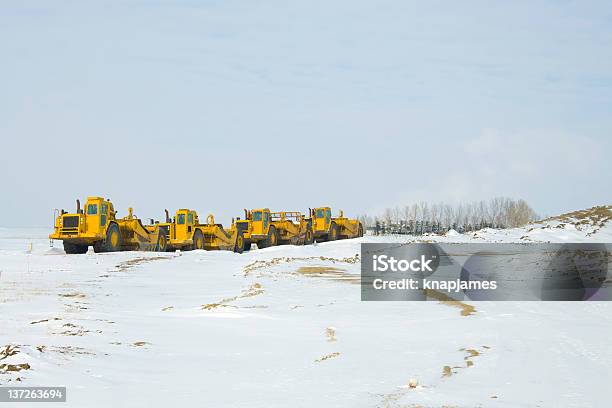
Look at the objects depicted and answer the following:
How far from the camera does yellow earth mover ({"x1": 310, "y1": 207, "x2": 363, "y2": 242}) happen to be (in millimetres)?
47438

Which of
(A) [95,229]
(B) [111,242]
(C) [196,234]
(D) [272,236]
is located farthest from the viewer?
(D) [272,236]

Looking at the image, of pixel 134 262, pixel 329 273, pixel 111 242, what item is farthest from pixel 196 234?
pixel 329 273

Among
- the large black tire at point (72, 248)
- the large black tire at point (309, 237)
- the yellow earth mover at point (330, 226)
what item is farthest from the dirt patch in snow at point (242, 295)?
the yellow earth mover at point (330, 226)

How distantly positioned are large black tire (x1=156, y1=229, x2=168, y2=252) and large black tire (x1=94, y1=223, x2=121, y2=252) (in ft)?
11.7

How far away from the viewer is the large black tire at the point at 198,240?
37.1 meters

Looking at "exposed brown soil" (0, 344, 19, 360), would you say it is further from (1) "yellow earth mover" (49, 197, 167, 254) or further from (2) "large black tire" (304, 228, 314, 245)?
(2) "large black tire" (304, 228, 314, 245)

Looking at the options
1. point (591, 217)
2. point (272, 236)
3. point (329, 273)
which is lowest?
point (329, 273)

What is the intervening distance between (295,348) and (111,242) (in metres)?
25.6

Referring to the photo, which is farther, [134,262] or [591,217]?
[591,217]

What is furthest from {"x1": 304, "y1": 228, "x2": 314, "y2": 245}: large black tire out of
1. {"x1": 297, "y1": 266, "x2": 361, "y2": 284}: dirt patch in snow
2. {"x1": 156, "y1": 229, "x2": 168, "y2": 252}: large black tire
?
{"x1": 297, "y1": 266, "x2": 361, "y2": 284}: dirt patch in snow

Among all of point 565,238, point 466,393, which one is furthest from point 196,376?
point 565,238

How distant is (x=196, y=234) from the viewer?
122ft

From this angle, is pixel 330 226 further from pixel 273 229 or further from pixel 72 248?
pixel 72 248

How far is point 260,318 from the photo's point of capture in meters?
12.0
